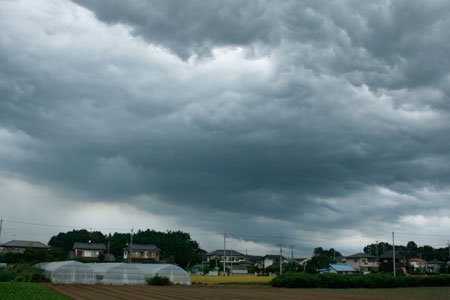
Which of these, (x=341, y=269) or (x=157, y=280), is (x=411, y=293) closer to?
(x=157, y=280)

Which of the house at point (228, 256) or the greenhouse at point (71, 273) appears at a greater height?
the greenhouse at point (71, 273)

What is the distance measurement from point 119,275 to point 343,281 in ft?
→ 138

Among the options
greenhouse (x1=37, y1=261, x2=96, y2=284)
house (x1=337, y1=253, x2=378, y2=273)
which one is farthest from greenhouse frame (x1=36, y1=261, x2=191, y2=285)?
house (x1=337, y1=253, x2=378, y2=273)

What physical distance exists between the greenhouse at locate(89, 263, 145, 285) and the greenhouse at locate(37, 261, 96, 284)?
1.75 m

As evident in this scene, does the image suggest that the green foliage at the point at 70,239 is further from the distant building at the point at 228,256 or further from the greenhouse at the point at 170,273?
the greenhouse at the point at 170,273

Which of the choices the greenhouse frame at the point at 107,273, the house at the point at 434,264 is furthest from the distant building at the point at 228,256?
the greenhouse frame at the point at 107,273

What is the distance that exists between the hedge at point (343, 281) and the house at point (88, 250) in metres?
66.9

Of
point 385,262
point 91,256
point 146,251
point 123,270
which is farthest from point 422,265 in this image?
point 123,270

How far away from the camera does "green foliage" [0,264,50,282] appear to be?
6188 cm

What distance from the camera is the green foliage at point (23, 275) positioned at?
61.9 meters

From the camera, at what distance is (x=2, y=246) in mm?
127188

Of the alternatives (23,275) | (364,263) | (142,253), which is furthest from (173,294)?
(364,263)

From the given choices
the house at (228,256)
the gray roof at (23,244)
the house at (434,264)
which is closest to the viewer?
the gray roof at (23,244)

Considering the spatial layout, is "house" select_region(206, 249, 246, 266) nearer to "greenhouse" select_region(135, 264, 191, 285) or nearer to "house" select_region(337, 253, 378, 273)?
"house" select_region(337, 253, 378, 273)
